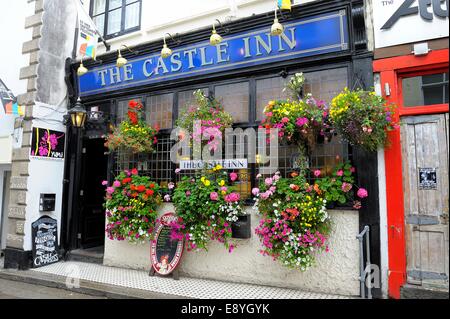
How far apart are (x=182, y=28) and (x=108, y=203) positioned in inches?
151

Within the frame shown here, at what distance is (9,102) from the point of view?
7.45m

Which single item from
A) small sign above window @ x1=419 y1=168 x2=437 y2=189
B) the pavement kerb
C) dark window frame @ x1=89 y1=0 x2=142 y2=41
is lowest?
the pavement kerb

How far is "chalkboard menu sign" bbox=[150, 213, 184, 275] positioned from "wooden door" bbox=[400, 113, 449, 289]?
372cm

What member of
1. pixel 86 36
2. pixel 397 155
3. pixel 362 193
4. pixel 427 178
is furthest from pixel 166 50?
pixel 427 178

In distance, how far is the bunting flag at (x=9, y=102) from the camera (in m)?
7.31

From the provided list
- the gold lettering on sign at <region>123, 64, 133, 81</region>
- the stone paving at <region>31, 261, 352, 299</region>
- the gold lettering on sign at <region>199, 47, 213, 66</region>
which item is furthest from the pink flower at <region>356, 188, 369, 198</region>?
the gold lettering on sign at <region>123, 64, 133, 81</region>

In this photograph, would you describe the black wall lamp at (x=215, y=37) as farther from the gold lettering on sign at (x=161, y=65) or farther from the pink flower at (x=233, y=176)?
the pink flower at (x=233, y=176)

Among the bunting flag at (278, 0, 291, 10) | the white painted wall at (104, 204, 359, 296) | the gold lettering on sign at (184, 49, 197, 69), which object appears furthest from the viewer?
the gold lettering on sign at (184, 49, 197, 69)

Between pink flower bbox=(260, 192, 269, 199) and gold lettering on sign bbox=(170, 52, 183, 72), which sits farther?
gold lettering on sign bbox=(170, 52, 183, 72)

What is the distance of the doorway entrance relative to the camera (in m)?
7.84

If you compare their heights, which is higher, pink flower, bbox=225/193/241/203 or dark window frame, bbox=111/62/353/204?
dark window frame, bbox=111/62/353/204

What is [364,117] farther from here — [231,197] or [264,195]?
[231,197]

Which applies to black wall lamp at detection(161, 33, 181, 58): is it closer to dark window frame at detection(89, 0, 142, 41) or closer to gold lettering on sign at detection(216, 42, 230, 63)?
gold lettering on sign at detection(216, 42, 230, 63)

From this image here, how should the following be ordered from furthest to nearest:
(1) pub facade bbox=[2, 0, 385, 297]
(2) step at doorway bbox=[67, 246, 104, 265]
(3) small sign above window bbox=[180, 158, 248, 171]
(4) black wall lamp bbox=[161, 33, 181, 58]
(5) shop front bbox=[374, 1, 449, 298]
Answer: (2) step at doorway bbox=[67, 246, 104, 265] → (4) black wall lamp bbox=[161, 33, 181, 58] → (3) small sign above window bbox=[180, 158, 248, 171] → (1) pub facade bbox=[2, 0, 385, 297] → (5) shop front bbox=[374, 1, 449, 298]
